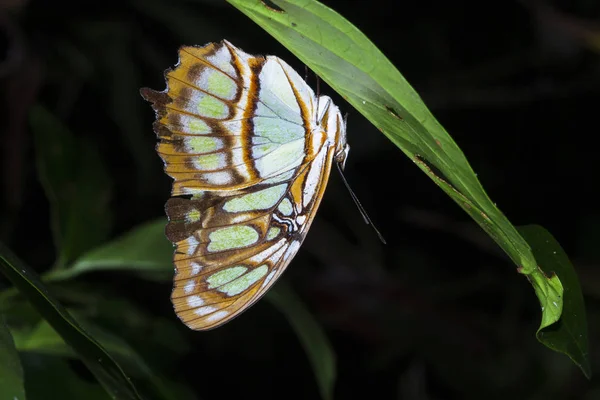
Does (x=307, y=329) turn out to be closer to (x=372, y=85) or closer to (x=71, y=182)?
(x=71, y=182)

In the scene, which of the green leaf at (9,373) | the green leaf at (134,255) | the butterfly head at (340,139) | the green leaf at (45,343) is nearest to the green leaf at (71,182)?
the green leaf at (134,255)

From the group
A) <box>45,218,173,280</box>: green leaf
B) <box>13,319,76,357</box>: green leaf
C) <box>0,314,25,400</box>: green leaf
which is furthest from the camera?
<box>45,218,173,280</box>: green leaf

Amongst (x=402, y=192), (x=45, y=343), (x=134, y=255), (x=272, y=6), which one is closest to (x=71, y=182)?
(x=134, y=255)

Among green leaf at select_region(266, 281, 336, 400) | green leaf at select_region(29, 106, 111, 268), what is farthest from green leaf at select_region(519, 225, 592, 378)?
green leaf at select_region(29, 106, 111, 268)

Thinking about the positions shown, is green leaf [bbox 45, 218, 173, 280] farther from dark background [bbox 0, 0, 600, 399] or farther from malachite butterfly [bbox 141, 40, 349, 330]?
dark background [bbox 0, 0, 600, 399]

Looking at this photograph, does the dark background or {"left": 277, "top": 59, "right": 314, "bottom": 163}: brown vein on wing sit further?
the dark background
